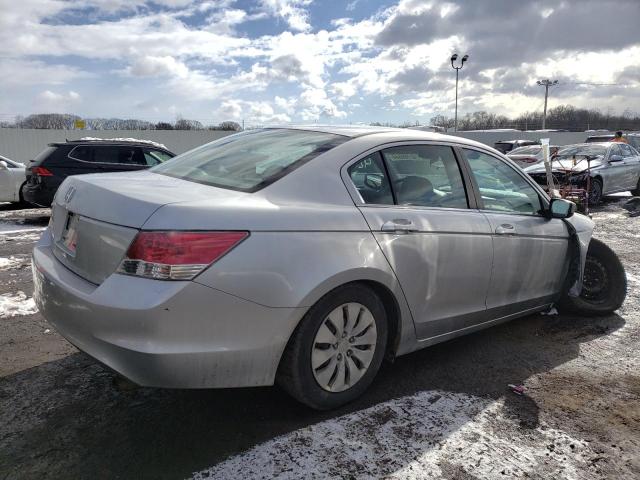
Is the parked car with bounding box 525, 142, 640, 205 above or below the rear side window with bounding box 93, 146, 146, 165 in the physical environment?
below

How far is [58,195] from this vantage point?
3.23 meters

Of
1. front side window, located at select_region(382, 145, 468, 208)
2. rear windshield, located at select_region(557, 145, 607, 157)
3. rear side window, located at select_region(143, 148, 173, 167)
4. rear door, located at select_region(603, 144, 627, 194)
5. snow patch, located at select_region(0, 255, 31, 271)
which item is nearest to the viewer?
front side window, located at select_region(382, 145, 468, 208)

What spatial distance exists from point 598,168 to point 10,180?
1334cm

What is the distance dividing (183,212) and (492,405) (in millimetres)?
2093

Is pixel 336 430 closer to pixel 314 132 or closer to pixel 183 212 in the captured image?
pixel 183 212

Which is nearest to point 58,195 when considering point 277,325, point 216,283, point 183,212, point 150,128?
point 183,212

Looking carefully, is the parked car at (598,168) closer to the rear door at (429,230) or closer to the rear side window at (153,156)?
the rear side window at (153,156)

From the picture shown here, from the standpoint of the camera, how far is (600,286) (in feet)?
16.1

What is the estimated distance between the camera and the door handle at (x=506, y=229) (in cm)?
370

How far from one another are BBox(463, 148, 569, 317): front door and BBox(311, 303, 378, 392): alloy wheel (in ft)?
3.87

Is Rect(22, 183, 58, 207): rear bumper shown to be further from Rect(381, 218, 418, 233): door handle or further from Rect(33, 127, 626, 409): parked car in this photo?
Rect(381, 218, 418, 233): door handle

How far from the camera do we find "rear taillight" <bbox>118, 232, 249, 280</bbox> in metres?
2.36

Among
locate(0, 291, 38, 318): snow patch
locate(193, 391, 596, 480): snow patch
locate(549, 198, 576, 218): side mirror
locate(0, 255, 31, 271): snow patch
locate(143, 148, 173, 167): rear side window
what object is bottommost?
locate(193, 391, 596, 480): snow patch

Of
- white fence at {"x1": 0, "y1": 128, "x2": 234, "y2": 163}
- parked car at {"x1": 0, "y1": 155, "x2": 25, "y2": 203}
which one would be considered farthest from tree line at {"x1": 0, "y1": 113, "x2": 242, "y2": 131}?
parked car at {"x1": 0, "y1": 155, "x2": 25, "y2": 203}
